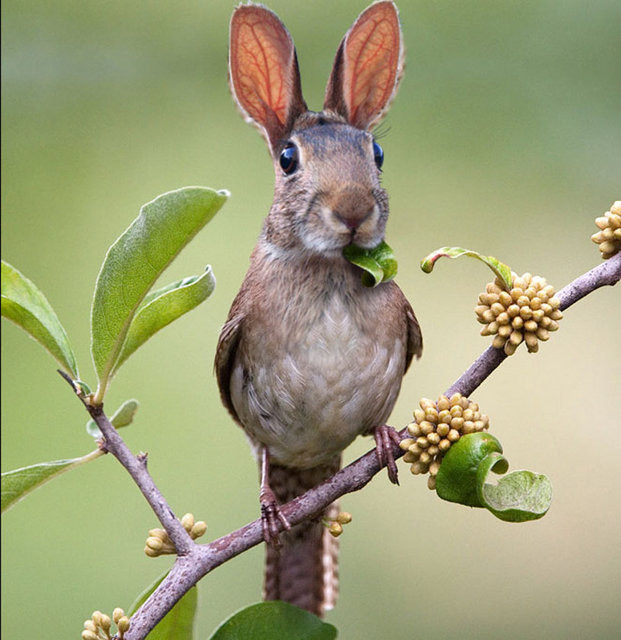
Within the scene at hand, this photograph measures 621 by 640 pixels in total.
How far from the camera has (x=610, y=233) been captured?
148 centimetres

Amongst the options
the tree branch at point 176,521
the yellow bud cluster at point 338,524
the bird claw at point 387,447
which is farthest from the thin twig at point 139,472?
the bird claw at point 387,447

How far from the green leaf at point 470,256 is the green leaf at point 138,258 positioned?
0.31 m

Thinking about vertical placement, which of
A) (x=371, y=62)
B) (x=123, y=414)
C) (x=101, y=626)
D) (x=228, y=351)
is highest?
(x=371, y=62)

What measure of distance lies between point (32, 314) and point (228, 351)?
2.32 ft

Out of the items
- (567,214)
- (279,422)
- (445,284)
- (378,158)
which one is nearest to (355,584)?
(445,284)

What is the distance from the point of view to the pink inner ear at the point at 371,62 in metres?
1.60

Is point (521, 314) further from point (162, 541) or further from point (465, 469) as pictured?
point (162, 541)

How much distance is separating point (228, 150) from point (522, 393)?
6.60 ft

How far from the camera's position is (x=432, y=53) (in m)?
4.44

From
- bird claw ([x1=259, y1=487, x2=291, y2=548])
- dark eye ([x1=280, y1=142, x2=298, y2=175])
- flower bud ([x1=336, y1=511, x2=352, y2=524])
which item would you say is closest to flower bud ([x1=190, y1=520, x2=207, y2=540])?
bird claw ([x1=259, y1=487, x2=291, y2=548])

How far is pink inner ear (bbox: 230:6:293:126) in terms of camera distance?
64.0 inches

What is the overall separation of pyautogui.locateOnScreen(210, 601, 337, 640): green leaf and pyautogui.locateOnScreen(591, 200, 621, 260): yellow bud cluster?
2.55 ft

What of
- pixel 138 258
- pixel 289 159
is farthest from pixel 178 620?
pixel 289 159

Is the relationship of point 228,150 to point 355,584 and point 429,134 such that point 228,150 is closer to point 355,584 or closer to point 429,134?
point 429,134
